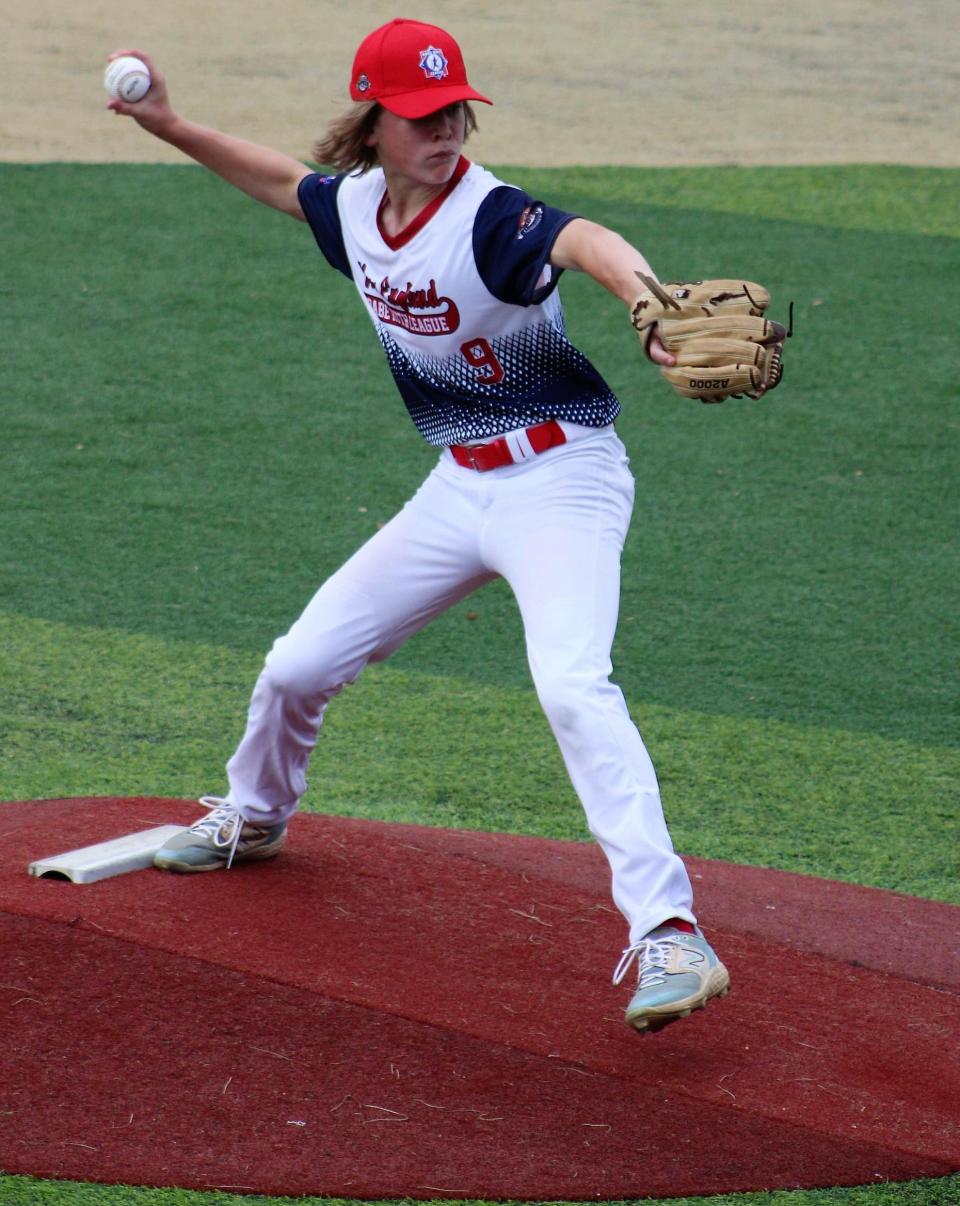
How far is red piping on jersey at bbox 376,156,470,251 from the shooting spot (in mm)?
3832

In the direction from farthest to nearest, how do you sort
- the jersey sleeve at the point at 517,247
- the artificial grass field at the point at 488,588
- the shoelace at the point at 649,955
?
the artificial grass field at the point at 488,588
the jersey sleeve at the point at 517,247
the shoelace at the point at 649,955

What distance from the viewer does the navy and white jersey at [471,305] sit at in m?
3.69

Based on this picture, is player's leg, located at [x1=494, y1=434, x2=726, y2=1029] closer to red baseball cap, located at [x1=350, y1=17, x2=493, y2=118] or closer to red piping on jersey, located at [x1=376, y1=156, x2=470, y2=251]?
red piping on jersey, located at [x1=376, y1=156, x2=470, y2=251]

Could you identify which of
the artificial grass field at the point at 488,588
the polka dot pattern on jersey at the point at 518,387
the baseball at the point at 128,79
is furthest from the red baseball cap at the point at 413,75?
the artificial grass field at the point at 488,588

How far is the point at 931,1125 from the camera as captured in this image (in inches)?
136

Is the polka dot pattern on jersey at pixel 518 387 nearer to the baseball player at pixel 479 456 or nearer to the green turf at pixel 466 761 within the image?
the baseball player at pixel 479 456

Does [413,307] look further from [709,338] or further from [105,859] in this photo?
[105,859]

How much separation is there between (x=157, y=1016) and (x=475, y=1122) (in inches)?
28.8

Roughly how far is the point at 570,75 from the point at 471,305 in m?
13.9

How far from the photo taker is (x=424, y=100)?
3754 mm

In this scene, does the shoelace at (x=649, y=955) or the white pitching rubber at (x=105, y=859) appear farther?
the white pitching rubber at (x=105, y=859)

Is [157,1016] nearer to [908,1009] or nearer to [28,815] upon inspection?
[28,815]

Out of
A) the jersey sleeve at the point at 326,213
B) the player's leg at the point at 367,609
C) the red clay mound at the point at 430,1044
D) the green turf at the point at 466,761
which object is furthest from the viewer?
the green turf at the point at 466,761

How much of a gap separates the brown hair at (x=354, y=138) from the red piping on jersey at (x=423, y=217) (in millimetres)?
76
